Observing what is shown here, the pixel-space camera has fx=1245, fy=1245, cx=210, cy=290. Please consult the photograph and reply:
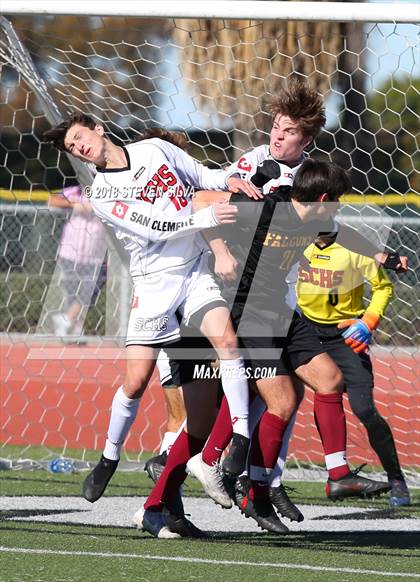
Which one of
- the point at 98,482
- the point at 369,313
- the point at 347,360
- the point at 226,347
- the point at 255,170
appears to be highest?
the point at 255,170

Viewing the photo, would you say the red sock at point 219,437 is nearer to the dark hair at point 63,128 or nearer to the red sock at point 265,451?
the red sock at point 265,451

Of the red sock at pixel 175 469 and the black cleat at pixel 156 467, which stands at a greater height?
the red sock at pixel 175 469

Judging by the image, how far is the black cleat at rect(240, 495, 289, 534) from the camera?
6.49 metres

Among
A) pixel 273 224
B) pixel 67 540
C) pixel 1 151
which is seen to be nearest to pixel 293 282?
pixel 273 224

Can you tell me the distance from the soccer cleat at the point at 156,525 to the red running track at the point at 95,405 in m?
3.69

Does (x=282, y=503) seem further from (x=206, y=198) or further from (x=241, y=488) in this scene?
(x=206, y=198)

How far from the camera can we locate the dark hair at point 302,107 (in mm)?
6605

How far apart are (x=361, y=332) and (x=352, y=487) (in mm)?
1491

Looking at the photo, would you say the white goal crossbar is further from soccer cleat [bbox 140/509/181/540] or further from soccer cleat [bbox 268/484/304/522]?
soccer cleat [bbox 140/509/181/540]

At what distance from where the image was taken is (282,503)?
6.81m

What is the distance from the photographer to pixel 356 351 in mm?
8133

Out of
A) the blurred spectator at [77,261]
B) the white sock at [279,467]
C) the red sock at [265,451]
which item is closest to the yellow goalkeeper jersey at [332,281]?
the white sock at [279,467]

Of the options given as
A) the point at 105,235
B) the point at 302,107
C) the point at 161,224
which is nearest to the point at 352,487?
the point at 161,224

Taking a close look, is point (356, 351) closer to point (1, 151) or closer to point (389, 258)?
point (389, 258)
